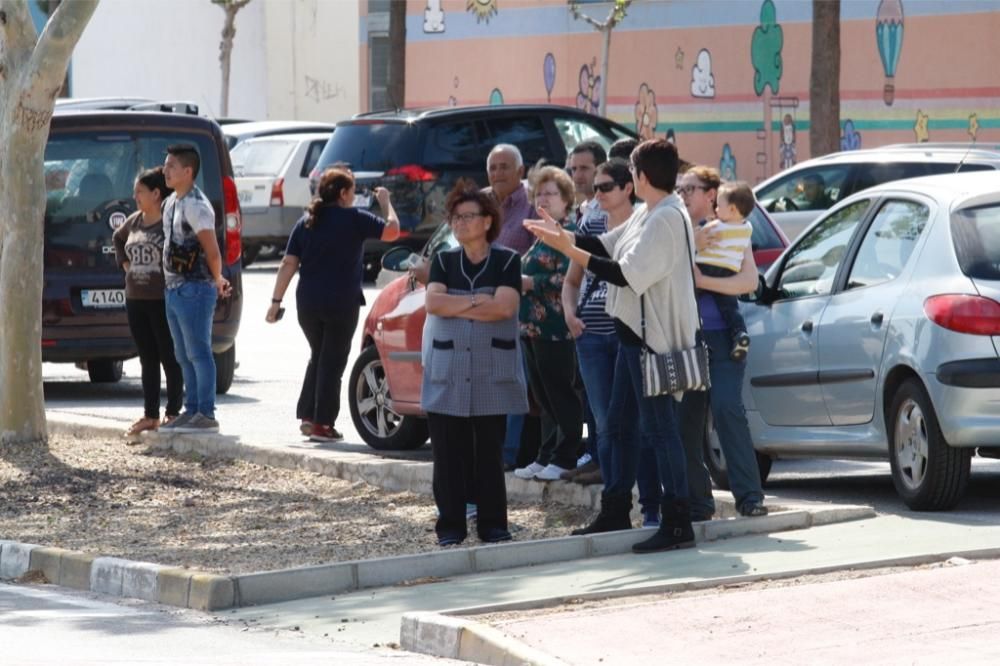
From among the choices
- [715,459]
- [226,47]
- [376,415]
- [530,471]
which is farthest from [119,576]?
[226,47]

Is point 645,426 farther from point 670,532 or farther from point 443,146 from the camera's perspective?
point 443,146

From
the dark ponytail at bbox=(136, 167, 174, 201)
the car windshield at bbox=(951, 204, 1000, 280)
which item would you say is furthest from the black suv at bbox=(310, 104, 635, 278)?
the car windshield at bbox=(951, 204, 1000, 280)

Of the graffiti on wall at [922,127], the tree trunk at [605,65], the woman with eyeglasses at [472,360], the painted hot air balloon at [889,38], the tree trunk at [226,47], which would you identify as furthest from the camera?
the tree trunk at [226,47]

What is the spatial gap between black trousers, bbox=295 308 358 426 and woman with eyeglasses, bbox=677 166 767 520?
3675mm

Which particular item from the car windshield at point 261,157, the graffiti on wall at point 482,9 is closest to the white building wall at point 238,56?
the graffiti on wall at point 482,9

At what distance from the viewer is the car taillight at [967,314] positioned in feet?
32.7

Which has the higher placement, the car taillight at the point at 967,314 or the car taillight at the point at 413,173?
the car taillight at the point at 413,173

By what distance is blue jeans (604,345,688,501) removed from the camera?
945 centimetres

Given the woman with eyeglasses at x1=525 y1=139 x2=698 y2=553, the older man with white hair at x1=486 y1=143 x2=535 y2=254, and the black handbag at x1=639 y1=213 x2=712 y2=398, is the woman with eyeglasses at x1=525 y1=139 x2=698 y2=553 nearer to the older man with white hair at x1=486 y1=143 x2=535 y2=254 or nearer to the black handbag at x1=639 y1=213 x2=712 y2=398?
the black handbag at x1=639 y1=213 x2=712 y2=398

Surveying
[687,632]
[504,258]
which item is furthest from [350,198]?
[687,632]

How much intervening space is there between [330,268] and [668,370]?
447 centimetres

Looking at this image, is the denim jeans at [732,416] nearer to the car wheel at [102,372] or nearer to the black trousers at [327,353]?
the black trousers at [327,353]

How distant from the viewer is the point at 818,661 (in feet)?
23.7

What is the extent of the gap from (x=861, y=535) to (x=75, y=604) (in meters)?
3.41
